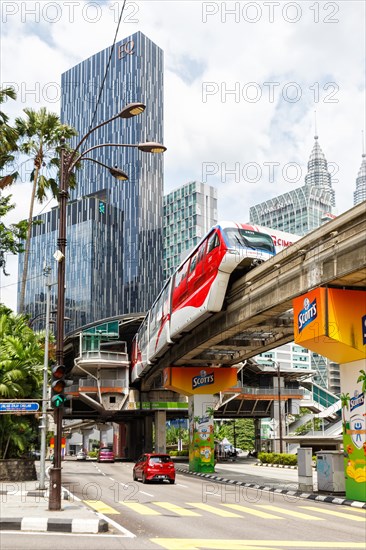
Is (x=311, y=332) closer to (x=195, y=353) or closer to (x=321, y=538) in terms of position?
(x=321, y=538)

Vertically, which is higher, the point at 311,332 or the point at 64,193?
the point at 64,193

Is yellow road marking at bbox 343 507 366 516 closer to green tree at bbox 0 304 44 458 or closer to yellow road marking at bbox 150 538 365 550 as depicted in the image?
yellow road marking at bbox 150 538 365 550

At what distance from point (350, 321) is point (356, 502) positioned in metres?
5.98

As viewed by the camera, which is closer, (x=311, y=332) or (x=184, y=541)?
(x=184, y=541)

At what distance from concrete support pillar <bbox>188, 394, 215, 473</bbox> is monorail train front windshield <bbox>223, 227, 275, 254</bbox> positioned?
18438mm

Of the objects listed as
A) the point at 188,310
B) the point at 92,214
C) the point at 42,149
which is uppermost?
the point at 92,214

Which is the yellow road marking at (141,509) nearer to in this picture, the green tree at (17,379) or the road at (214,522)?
the road at (214,522)

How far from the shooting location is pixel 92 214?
592 feet

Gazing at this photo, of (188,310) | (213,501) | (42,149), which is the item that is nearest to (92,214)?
(42,149)

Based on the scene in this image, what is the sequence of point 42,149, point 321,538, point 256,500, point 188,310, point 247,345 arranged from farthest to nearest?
point 42,149, point 247,345, point 188,310, point 256,500, point 321,538

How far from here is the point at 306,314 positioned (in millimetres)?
22641

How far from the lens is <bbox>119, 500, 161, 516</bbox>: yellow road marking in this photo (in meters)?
18.5

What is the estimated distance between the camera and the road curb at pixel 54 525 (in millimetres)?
14391

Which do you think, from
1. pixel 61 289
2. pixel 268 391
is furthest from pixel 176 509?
pixel 268 391
